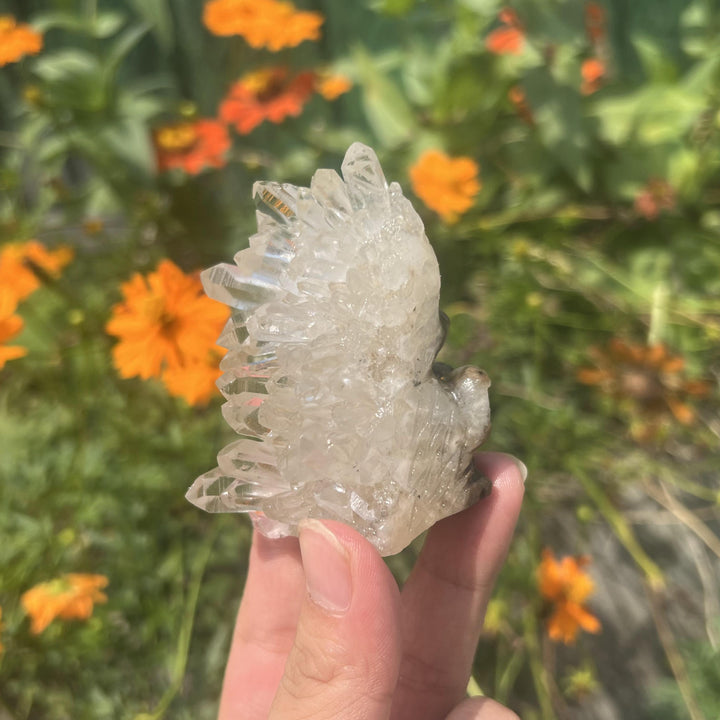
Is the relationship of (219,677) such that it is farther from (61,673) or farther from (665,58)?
(665,58)

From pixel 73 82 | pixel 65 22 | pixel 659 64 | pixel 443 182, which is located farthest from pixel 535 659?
pixel 65 22

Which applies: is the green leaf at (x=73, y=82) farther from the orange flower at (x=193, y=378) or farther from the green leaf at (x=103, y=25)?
the orange flower at (x=193, y=378)

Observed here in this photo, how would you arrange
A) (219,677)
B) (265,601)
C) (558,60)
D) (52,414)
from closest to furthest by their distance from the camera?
(265,601) → (219,677) → (52,414) → (558,60)

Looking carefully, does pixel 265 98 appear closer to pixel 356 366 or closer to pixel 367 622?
pixel 356 366

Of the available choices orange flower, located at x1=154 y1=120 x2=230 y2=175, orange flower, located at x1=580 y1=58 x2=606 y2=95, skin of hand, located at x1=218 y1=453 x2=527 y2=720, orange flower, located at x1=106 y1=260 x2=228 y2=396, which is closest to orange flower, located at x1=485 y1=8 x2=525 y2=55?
orange flower, located at x1=580 y1=58 x2=606 y2=95

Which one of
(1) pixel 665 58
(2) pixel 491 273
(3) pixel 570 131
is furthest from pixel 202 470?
(1) pixel 665 58

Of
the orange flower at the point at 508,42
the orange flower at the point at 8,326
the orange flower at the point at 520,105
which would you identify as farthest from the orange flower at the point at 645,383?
the orange flower at the point at 8,326

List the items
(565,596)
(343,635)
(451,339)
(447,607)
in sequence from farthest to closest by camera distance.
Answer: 1. (451,339)
2. (565,596)
3. (447,607)
4. (343,635)
